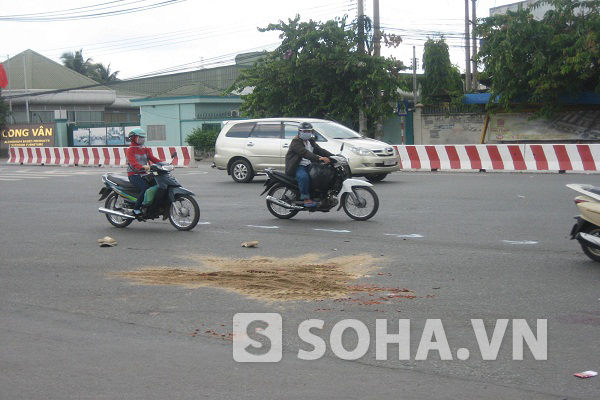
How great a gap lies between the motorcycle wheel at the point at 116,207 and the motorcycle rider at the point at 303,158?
2740mm

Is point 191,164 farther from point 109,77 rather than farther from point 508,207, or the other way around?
point 109,77

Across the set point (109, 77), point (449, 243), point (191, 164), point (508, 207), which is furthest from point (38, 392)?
point (109, 77)

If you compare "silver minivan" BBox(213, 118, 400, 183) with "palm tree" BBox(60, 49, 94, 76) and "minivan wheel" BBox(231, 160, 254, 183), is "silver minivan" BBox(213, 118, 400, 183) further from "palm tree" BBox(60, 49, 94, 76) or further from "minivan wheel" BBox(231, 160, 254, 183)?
"palm tree" BBox(60, 49, 94, 76)

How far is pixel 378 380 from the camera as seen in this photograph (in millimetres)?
5203

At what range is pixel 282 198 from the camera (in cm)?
1395

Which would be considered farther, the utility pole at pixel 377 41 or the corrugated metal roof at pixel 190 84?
the corrugated metal roof at pixel 190 84

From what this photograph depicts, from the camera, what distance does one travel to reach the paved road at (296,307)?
5156 mm

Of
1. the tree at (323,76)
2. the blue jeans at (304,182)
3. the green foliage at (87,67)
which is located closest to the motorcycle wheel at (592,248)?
the blue jeans at (304,182)

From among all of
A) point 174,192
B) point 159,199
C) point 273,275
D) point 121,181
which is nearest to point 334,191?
point 174,192

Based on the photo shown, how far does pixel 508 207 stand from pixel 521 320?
8.65 meters

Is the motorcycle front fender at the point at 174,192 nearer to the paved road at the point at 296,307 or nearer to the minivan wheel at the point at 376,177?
the paved road at the point at 296,307

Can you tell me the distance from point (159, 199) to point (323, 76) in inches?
936

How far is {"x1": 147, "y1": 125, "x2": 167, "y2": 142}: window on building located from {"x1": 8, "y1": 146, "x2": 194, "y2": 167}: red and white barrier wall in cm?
1219

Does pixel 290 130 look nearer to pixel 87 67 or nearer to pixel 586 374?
pixel 586 374
